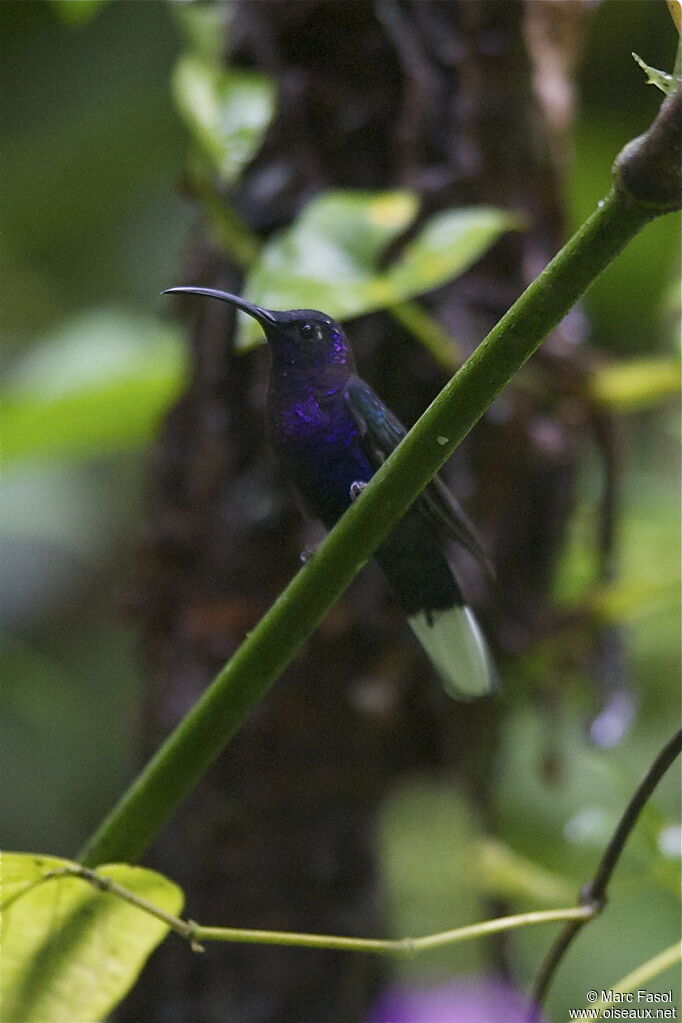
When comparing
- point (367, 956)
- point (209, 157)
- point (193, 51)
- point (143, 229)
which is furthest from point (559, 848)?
point (143, 229)

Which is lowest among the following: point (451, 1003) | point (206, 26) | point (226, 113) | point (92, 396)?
point (451, 1003)

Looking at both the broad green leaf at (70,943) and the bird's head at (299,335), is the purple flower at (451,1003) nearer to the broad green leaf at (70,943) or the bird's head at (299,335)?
the broad green leaf at (70,943)

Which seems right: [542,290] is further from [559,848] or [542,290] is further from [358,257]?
[559,848]

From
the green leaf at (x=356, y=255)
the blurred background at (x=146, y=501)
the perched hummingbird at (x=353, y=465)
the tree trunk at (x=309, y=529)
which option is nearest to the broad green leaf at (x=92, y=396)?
the blurred background at (x=146, y=501)

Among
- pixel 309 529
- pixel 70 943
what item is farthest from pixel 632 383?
pixel 70 943

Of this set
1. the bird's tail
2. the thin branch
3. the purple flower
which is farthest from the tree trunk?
the thin branch

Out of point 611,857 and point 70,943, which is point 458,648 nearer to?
point 611,857

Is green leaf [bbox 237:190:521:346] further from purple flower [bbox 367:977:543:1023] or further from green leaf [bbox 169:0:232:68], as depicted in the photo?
purple flower [bbox 367:977:543:1023]
